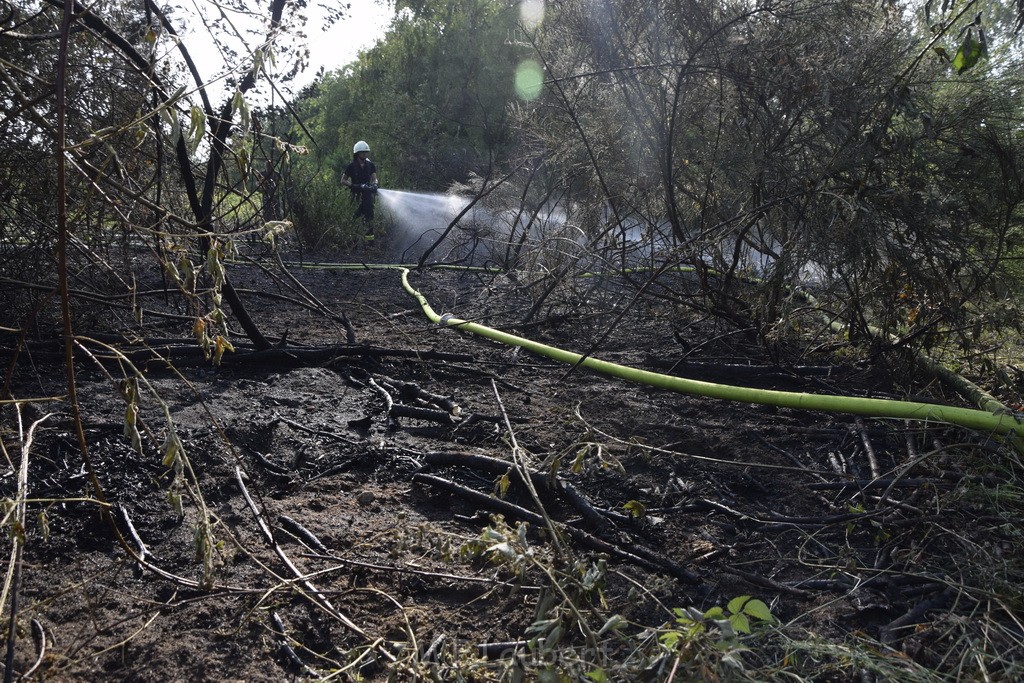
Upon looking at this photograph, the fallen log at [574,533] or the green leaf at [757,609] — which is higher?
the green leaf at [757,609]

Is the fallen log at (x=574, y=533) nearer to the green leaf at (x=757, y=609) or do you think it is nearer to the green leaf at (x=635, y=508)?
the green leaf at (x=635, y=508)

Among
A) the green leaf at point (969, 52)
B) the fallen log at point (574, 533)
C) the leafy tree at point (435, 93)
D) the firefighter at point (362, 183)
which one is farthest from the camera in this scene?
the leafy tree at point (435, 93)

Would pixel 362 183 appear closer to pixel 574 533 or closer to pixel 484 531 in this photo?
pixel 574 533

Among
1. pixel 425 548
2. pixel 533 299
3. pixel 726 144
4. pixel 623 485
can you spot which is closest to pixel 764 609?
pixel 425 548

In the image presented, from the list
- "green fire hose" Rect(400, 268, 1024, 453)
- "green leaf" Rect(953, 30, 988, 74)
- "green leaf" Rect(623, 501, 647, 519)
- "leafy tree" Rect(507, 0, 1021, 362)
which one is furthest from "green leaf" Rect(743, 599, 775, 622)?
"leafy tree" Rect(507, 0, 1021, 362)

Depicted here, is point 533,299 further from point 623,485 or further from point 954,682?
point 954,682

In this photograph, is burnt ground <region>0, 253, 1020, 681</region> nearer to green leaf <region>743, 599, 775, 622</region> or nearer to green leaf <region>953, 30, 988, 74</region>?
green leaf <region>743, 599, 775, 622</region>

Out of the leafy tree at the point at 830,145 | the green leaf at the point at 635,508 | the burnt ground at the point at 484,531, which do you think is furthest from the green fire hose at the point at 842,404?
the green leaf at the point at 635,508

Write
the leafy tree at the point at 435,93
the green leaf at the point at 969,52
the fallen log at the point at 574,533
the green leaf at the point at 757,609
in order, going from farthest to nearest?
the leafy tree at the point at 435,93
the green leaf at the point at 969,52
the fallen log at the point at 574,533
the green leaf at the point at 757,609

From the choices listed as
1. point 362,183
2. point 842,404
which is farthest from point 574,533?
point 362,183

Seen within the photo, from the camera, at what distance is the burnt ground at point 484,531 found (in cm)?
208

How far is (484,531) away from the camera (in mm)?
2137

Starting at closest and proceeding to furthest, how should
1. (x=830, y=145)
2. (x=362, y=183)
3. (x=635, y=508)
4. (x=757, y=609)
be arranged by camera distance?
(x=757, y=609)
(x=635, y=508)
(x=830, y=145)
(x=362, y=183)

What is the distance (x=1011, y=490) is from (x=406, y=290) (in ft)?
18.3
